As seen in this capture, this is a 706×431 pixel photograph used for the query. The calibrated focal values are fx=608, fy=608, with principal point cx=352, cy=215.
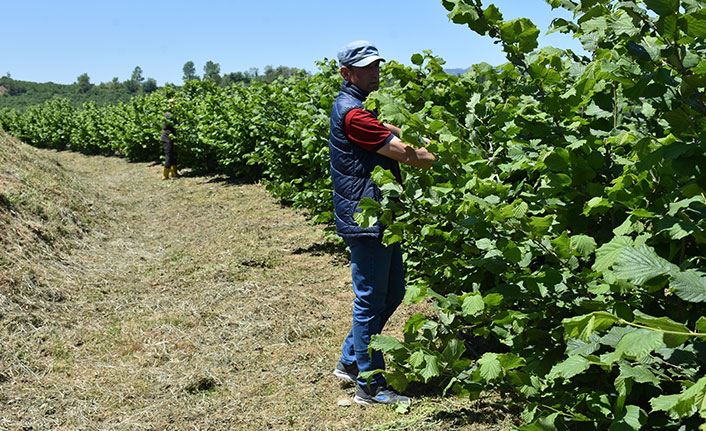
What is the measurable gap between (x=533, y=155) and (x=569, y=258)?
41 cm

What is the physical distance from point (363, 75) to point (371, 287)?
3.97ft

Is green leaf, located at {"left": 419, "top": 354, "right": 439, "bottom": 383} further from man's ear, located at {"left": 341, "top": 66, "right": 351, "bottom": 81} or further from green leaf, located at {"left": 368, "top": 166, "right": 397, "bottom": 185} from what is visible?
man's ear, located at {"left": 341, "top": 66, "right": 351, "bottom": 81}

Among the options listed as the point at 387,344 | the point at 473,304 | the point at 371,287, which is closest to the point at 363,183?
the point at 371,287

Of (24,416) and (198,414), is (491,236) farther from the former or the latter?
(24,416)

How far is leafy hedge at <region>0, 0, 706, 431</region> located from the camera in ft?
4.67

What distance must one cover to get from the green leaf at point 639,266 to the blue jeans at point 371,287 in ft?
6.82

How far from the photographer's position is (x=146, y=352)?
4.69 m

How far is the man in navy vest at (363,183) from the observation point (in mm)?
3336

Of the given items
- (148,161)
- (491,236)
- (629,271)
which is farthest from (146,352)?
(148,161)

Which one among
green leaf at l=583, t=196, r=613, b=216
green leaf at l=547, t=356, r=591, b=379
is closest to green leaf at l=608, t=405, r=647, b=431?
green leaf at l=547, t=356, r=591, b=379

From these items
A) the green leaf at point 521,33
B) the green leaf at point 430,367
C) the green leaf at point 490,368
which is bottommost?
the green leaf at point 430,367

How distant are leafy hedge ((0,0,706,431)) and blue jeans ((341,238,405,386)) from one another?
0.52 m

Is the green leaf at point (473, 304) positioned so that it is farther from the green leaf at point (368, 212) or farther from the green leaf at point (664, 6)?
the green leaf at point (664, 6)

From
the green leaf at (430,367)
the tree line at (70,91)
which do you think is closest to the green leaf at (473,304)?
the green leaf at (430,367)
